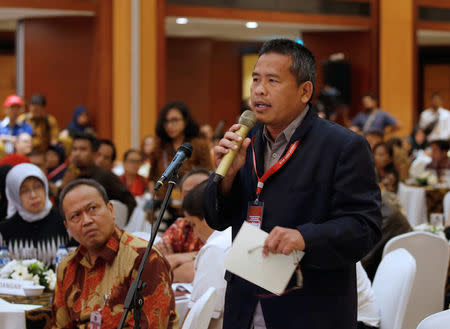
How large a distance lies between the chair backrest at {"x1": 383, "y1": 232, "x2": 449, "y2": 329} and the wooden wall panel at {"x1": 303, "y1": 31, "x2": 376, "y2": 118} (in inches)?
426

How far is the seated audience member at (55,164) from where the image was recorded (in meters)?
8.28

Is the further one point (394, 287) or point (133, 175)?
point (133, 175)

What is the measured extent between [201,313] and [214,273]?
0.67m

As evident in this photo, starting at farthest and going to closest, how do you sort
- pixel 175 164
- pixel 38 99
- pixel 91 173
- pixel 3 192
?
pixel 38 99, pixel 91 173, pixel 3 192, pixel 175 164

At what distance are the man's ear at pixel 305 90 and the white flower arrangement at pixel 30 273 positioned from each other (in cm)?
225

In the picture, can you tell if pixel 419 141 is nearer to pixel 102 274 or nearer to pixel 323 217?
pixel 102 274

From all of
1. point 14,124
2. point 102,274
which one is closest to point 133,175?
point 14,124

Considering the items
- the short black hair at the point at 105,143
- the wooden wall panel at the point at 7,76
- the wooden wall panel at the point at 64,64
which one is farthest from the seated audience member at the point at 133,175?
the wooden wall panel at the point at 7,76

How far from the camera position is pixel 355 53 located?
15.6 m

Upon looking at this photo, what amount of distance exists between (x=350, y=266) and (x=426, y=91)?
20867 mm

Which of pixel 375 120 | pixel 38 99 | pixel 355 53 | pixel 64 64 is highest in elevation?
pixel 355 53

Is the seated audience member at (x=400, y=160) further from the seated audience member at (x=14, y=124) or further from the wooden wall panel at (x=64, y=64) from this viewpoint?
the wooden wall panel at (x=64, y=64)

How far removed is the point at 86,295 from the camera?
10.4 ft

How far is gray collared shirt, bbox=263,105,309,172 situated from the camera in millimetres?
2115
